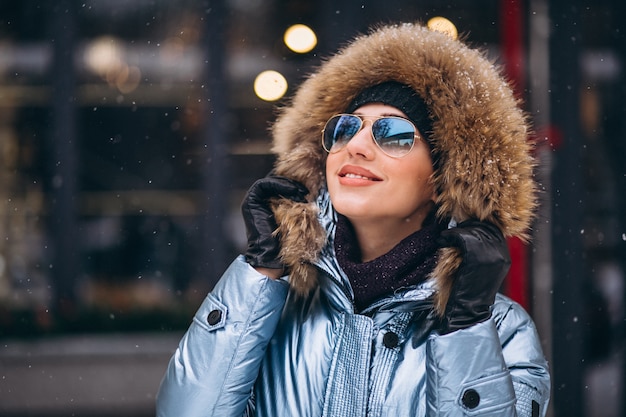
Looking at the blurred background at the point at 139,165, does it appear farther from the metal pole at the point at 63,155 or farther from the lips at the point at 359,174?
the lips at the point at 359,174

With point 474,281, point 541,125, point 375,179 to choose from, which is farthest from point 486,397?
point 541,125

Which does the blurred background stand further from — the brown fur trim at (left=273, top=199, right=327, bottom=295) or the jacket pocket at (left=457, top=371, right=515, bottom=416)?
the jacket pocket at (left=457, top=371, right=515, bottom=416)

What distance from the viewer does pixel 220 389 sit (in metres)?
1.78

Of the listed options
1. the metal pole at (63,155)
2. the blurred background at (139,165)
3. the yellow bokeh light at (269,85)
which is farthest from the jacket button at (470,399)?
the metal pole at (63,155)

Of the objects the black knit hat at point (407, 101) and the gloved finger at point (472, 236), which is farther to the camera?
the black knit hat at point (407, 101)

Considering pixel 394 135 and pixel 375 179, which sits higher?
pixel 394 135

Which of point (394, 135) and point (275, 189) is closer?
point (394, 135)

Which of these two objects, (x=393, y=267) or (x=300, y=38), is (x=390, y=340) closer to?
(x=393, y=267)

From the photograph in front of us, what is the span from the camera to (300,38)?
6.30 m

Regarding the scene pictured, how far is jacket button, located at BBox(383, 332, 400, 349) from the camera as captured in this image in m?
1.74

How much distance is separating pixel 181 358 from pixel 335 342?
0.44 metres

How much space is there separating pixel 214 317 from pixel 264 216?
334 millimetres

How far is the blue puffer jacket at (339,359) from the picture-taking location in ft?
5.34

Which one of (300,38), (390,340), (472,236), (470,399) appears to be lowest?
(470,399)
